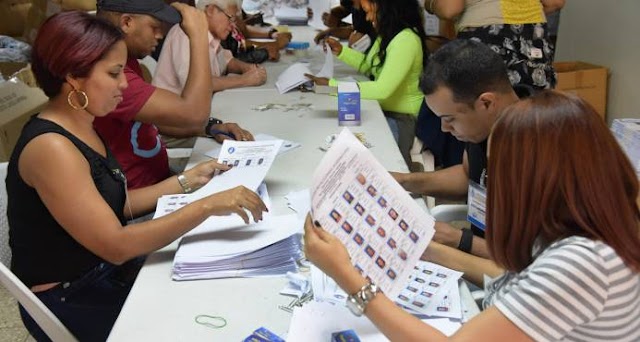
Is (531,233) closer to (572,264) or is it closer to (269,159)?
(572,264)

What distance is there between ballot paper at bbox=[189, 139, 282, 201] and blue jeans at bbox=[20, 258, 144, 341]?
0.30 meters

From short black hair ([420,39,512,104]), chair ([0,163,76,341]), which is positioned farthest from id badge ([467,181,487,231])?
chair ([0,163,76,341])

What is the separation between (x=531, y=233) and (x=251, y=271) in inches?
24.3

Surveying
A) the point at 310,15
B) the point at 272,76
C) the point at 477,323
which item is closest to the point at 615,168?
the point at 477,323

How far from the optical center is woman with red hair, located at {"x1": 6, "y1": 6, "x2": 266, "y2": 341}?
128 centimetres

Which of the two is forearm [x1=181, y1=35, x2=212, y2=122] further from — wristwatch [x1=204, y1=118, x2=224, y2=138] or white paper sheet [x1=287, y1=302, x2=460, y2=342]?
white paper sheet [x1=287, y1=302, x2=460, y2=342]

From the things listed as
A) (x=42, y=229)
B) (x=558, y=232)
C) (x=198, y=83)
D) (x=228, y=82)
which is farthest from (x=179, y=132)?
(x=558, y=232)

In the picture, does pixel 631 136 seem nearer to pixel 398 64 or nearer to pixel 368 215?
pixel 398 64

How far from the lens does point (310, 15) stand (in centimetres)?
505

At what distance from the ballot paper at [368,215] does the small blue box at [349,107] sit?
1222mm

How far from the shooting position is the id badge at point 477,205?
1.58m

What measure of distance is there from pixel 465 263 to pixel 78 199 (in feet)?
2.78

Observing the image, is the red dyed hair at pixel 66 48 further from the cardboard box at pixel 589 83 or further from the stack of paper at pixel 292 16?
the stack of paper at pixel 292 16

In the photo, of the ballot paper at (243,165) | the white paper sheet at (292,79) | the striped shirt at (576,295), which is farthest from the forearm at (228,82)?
the striped shirt at (576,295)
